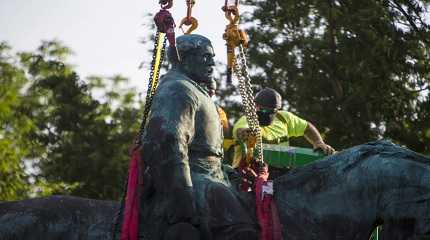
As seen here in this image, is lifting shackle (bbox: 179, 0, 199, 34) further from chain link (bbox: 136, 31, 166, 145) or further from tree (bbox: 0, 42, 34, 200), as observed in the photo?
tree (bbox: 0, 42, 34, 200)

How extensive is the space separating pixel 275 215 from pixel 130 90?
34477mm

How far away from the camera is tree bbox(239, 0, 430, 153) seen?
26250 mm

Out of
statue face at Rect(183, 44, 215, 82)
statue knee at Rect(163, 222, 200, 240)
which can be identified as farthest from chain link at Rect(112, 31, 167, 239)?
statue knee at Rect(163, 222, 200, 240)

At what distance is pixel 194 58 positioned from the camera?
30.7ft

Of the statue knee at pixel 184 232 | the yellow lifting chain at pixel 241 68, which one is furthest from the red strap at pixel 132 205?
the yellow lifting chain at pixel 241 68

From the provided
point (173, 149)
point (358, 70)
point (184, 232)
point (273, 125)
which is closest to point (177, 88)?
point (173, 149)

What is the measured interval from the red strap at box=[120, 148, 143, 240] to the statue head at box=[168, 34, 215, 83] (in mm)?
768

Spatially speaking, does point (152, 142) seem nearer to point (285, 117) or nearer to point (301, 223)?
point (301, 223)

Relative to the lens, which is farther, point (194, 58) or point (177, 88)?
point (194, 58)

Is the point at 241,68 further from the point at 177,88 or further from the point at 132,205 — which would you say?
the point at 132,205

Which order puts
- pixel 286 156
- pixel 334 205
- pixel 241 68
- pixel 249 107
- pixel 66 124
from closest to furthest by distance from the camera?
pixel 334 205 → pixel 249 107 → pixel 241 68 → pixel 286 156 → pixel 66 124

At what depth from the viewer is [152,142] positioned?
8.70 m

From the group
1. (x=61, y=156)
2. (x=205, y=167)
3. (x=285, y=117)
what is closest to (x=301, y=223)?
(x=205, y=167)

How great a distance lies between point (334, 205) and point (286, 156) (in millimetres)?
2452
